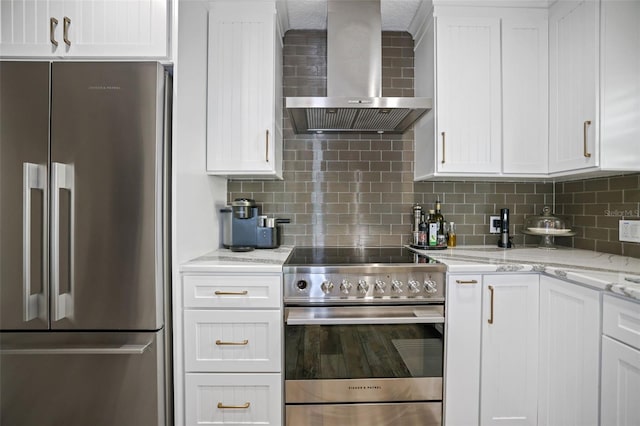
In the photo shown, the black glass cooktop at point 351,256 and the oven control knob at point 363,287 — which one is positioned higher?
the black glass cooktop at point 351,256

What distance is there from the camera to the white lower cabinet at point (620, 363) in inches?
45.6

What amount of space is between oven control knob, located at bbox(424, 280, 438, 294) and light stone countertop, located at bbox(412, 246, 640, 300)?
11cm

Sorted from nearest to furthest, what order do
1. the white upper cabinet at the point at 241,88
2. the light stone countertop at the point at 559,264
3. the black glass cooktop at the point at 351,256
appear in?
the light stone countertop at the point at 559,264, the black glass cooktop at the point at 351,256, the white upper cabinet at the point at 241,88

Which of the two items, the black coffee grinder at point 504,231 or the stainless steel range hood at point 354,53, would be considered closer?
the stainless steel range hood at point 354,53

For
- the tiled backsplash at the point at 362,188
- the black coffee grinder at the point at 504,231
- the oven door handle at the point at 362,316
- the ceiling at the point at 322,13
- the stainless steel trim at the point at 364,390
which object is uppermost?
the ceiling at the point at 322,13

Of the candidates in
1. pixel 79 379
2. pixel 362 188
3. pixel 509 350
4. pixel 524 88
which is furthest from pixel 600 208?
pixel 79 379

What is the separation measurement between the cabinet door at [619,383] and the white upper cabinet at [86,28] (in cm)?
225

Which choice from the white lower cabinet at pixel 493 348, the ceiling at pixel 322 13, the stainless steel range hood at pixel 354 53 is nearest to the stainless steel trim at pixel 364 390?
the white lower cabinet at pixel 493 348

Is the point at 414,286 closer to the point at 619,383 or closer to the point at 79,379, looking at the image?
the point at 619,383

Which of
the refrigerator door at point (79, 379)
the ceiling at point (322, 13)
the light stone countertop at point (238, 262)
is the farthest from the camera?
the ceiling at point (322, 13)

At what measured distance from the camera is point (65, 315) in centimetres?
140

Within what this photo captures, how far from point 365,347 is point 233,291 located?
29.0 inches

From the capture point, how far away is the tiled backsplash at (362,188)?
92.8 inches

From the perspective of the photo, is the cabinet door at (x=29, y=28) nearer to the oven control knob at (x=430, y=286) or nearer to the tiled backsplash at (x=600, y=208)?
the oven control knob at (x=430, y=286)
